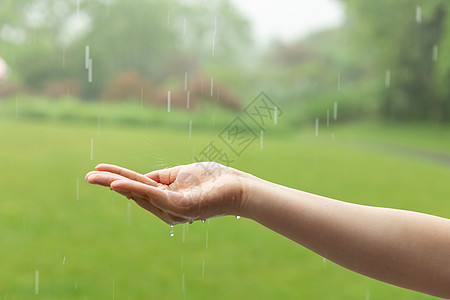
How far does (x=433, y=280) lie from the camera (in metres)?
1.14

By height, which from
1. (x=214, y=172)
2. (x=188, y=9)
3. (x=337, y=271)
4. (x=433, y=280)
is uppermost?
(x=188, y=9)

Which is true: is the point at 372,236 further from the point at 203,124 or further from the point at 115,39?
the point at 115,39

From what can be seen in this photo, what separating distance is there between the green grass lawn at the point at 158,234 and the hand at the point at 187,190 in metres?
0.52

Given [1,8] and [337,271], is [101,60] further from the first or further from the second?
[337,271]

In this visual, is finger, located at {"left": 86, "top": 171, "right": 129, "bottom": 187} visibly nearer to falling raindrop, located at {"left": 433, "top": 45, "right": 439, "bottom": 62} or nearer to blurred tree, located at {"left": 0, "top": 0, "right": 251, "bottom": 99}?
falling raindrop, located at {"left": 433, "top": 45, "right": 439, "bottom": 62}

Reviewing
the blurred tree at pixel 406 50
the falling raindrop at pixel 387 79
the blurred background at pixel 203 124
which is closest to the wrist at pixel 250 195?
the blurred background at pixel 203 124

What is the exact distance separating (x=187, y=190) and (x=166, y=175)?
152 mm

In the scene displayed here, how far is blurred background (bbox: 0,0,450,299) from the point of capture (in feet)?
11.8

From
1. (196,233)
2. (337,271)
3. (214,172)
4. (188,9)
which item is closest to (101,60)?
(188,9)

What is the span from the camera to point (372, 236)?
3.69ft

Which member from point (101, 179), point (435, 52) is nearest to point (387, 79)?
point (435, 52)

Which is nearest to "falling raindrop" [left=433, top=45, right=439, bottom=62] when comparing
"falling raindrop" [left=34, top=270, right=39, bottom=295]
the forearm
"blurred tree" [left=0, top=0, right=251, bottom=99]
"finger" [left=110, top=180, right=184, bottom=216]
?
"blurred tree" [left=0, top=0, right=251, bottom=99]

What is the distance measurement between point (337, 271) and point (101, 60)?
14422mm

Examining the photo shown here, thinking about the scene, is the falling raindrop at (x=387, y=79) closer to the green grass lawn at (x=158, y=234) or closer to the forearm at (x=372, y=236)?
the green grass lawn at (x=158, y=234)
